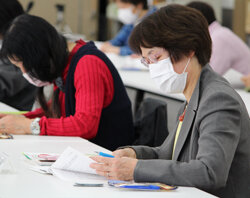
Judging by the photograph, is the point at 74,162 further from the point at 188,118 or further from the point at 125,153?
the point at 188,118

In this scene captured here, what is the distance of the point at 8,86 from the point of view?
289 centimetres

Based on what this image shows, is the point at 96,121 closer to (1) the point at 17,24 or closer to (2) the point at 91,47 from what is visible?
(2) the point at 91,47

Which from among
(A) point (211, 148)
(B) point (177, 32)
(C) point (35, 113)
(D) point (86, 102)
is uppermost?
(B) point (177, 32)

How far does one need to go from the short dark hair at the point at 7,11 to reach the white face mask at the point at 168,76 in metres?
1.46

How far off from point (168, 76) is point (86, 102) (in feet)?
1.68

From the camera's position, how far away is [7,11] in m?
2.84

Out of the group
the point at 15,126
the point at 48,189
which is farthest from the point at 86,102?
the point at 48,189

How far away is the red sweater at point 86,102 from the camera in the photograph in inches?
78.0

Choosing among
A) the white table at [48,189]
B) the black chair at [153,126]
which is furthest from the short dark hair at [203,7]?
the white table at [48,189]

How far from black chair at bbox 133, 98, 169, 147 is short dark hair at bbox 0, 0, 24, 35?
1.09 meters

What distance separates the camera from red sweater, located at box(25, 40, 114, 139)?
1.98 metres

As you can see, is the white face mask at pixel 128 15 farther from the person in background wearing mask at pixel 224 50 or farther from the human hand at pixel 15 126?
the human hand at pixel 15 126

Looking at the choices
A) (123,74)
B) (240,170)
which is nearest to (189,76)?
(240,170)

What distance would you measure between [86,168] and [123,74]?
242 cm
